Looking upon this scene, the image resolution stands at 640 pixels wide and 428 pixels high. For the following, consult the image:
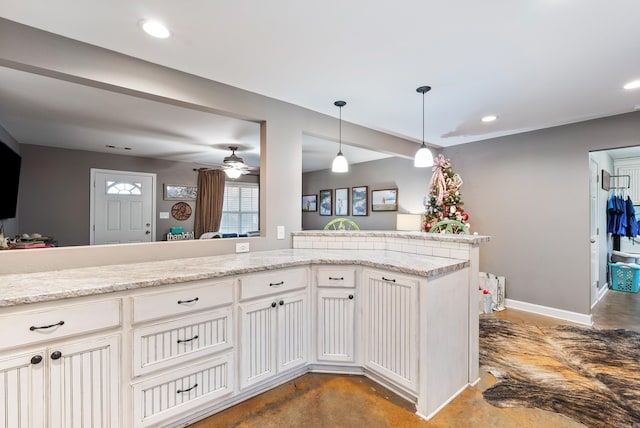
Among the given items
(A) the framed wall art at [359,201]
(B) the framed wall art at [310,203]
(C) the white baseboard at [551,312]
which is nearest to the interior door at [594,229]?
(C) the white baseboard at [551,312]

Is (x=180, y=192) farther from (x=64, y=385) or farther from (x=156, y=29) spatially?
(x=64, y=385)

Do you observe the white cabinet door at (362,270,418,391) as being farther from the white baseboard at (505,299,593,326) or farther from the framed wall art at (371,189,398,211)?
the framed wall art at (371,189,398,211)

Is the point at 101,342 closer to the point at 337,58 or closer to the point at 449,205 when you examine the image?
the point at 337,58

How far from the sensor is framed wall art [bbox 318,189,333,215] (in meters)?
7.03

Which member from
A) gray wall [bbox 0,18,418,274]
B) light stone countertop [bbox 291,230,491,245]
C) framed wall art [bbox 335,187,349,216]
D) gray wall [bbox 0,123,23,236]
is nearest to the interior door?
light stone countertop [bbox 291,230,491,245]

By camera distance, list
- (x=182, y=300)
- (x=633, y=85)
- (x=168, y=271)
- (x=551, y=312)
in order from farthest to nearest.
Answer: (x=551, y=312), (x=633, y=85), (x=168, y=271), (x=182, y=300)

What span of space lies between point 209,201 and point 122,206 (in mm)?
1641

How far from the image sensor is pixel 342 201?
6.70 m

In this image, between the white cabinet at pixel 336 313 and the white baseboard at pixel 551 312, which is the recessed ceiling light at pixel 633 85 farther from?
the white cabinet at pixel 336 313

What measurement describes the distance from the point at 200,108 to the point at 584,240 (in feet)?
14.6

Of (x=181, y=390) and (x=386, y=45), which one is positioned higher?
(x=386, y=45)

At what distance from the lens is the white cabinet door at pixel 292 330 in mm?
2059

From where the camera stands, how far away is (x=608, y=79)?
7.67ft

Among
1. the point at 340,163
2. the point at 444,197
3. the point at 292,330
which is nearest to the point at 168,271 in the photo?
the point at 292,330
